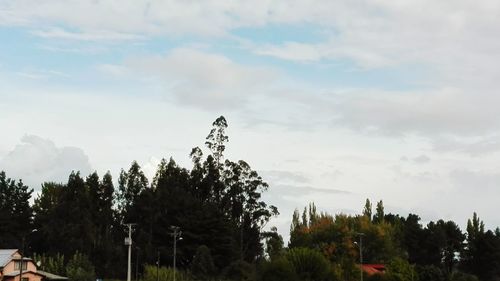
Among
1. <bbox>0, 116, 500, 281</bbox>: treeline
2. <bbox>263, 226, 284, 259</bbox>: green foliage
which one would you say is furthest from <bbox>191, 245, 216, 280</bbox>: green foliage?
<bbox>263, 226, 284, 259</bbox>: green foliage

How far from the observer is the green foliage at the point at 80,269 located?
90.4 meters

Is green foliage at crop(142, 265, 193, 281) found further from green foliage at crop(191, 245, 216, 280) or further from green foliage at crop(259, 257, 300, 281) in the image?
green foliage at crop(259, 257, 300, 281)

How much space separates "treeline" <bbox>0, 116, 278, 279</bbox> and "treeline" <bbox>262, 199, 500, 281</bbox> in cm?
933

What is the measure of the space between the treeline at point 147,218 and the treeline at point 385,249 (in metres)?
9.33

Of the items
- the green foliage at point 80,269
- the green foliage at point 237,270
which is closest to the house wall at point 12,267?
the green foliage at point 80,269

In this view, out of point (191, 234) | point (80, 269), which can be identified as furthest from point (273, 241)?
point (80, 269)

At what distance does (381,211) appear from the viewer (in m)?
150

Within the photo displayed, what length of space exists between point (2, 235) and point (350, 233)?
2266 inches

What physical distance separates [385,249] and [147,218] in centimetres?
3905

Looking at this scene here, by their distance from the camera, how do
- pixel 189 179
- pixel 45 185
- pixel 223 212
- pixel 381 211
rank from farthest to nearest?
pixel 381 211
pixel 45 185
pixel 189 179
pixel 223 212

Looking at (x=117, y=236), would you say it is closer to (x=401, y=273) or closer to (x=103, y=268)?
(x=103, y=268)

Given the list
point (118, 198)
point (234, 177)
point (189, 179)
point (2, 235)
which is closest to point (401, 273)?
point (234, 177)

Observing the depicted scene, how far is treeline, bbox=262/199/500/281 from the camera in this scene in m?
88.2

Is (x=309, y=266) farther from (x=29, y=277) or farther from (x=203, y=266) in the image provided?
(x=29, y=277)
